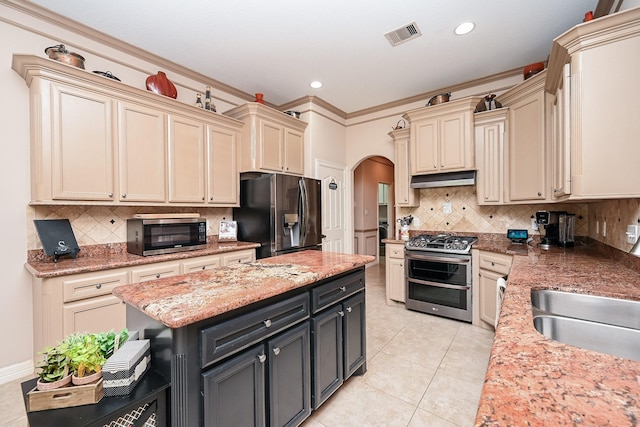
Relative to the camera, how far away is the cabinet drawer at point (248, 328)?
43.7 inches

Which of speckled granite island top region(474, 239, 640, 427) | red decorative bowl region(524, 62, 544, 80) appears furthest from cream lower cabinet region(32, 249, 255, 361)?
red decorative bowl region(524, 62, 544, 80)

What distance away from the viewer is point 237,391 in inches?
47.9

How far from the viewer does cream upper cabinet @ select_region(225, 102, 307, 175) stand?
3.47 metres

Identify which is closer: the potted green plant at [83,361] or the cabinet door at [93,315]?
the potted green plant at [83,361]

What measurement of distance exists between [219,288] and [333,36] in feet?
8.37

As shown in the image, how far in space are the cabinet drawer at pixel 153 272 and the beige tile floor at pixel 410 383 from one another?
1.01 meters

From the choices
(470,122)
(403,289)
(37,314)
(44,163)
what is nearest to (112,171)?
(44,163)

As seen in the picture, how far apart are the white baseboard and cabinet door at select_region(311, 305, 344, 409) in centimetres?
239

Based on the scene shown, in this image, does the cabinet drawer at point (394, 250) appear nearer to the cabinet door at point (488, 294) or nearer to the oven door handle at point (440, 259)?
the oven door handle at point (440, 259)

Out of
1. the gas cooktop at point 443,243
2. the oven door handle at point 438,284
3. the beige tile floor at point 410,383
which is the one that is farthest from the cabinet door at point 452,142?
the beige tile floor at point 410,383

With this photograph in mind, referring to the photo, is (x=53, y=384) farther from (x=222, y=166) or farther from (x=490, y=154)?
(x=490, y=154)

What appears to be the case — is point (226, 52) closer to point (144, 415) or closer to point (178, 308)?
point (178, 308)

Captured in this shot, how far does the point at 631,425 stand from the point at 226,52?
3.56 metres

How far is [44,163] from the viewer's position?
211cm
